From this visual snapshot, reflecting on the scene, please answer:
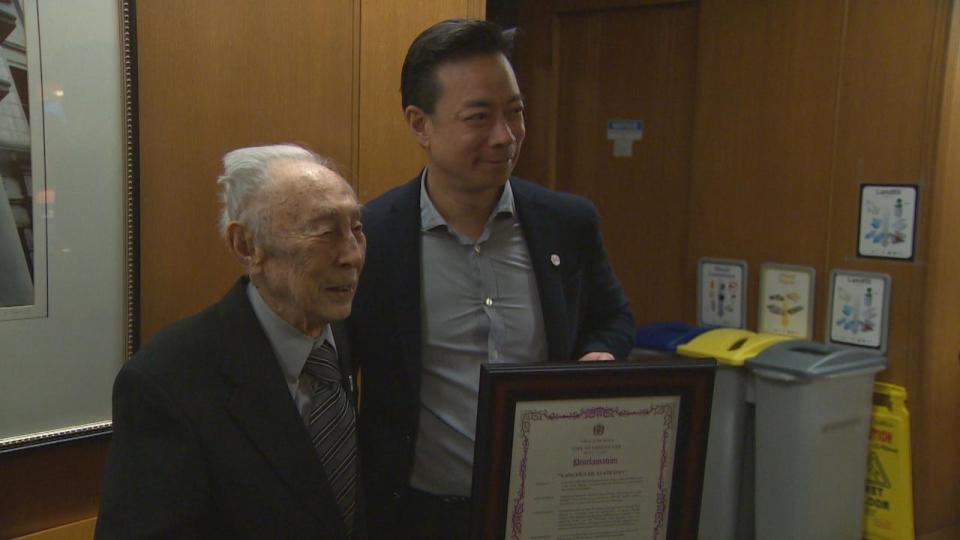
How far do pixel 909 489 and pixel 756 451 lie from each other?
25.5 inches

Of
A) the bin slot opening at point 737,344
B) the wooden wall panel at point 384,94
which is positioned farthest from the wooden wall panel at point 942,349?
the wooden wall panel at point 384,94

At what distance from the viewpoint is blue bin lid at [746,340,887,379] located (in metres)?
3.12

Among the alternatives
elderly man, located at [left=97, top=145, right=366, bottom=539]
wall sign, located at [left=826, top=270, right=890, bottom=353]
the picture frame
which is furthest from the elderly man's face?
wall sign, located at [left=826, top=270, right=890, bottom=353]

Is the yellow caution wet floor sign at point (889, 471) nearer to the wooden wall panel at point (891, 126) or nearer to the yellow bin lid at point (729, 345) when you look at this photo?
the wooden wall panel at point (891, 126)

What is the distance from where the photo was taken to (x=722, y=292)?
3951mm

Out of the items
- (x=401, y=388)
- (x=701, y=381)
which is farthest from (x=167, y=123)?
(x=701, y=381)

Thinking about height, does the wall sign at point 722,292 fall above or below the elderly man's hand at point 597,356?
below

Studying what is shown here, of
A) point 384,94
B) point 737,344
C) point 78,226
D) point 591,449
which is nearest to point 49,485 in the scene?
point 78,226

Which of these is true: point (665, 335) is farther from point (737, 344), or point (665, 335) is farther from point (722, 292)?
point (722, 292)

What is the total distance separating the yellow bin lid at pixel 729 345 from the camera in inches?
130

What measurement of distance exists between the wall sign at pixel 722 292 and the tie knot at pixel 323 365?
2.93 meters

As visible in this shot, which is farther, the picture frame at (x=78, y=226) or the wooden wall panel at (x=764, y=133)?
the wooden wall panel at (x=764, y=133)

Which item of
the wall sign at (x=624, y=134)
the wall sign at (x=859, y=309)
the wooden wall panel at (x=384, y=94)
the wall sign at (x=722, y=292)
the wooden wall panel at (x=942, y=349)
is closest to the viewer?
the wooden wall panel at (x=384, y=94)

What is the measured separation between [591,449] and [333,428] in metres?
0.43
